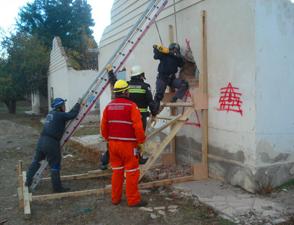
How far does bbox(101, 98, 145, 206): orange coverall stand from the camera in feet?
18.1

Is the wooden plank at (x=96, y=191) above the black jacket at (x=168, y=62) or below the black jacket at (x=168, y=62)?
below

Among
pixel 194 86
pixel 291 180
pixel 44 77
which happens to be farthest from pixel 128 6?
pixel 44 77

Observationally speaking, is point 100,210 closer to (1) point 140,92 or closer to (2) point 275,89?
(1) point 140,92

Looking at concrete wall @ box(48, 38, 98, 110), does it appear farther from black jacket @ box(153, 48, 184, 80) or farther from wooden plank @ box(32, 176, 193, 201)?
wooden plank @ box(32, 176, 193, 201)

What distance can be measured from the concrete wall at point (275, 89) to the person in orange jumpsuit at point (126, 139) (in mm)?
1912

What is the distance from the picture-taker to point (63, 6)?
130 feet

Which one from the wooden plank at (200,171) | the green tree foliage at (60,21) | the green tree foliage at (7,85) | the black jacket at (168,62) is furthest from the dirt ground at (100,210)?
the green tree foliage at (60,21)

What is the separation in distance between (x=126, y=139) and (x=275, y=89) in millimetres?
2513

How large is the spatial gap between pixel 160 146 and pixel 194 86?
1.93m

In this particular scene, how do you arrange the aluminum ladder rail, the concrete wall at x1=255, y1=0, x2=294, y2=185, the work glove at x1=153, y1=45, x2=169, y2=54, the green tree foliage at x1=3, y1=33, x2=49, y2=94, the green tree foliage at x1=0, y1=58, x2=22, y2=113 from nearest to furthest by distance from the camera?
the concrete wall at x1=255, y1=0, x2=294, y2=185, the aluminum ladder rail, the work glove at x1=153, y1=45, x2=169, y2=54, the green tree foliage at x1=3, y1=33, x2=49, y2=94, the green tree foliage at x1=0, y1=58, x2=22, y2=113

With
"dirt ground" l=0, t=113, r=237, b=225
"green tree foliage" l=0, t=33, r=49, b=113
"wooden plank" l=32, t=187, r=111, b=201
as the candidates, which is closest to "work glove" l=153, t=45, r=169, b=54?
"dirt ground" l=0, t=113, r=237, b=225

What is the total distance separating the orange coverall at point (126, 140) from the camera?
5.50m

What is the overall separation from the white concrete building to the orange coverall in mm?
1711

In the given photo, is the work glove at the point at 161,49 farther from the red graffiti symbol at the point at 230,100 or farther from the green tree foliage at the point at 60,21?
the green tree foliage at the point at 60,21
